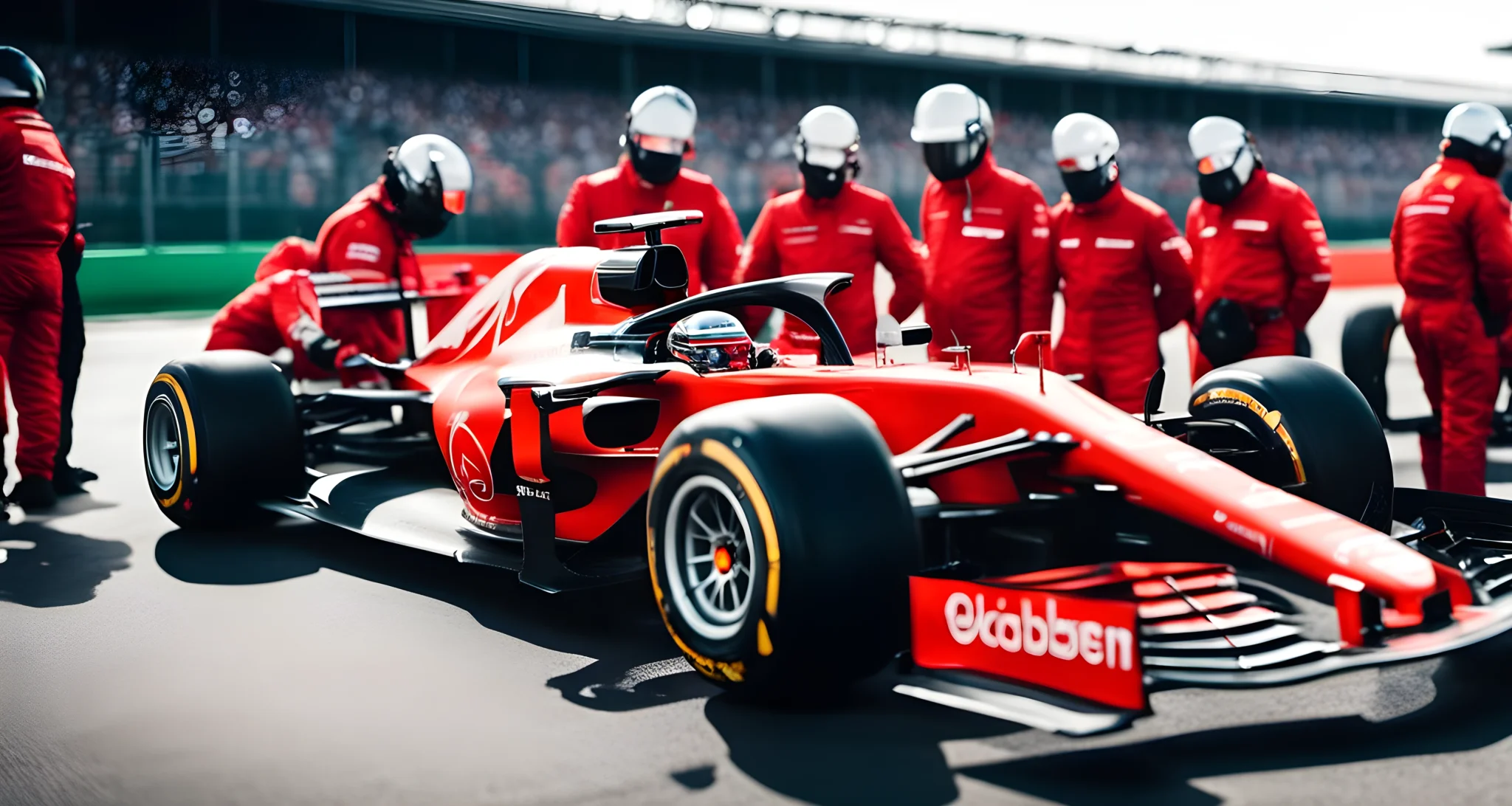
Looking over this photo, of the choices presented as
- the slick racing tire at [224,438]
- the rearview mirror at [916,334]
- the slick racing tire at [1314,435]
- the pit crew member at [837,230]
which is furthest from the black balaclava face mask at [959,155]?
the slick racing tire at [224,438]

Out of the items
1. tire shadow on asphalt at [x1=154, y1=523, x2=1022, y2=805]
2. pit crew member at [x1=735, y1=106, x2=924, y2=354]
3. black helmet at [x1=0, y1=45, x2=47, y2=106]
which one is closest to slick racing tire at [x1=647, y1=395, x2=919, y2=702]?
tire shadow on asphalt at [x1=154, y1=523, x2=1022, y2=805]

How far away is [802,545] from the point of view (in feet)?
11.9

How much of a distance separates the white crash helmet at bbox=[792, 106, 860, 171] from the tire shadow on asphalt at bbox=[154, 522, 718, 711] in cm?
295

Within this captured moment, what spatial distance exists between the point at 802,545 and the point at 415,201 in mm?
5298

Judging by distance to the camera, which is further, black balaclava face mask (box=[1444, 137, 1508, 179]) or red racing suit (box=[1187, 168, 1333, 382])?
red racing suit (box=[1187, 168, 1333, 382])

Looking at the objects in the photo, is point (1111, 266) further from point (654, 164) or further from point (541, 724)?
point (541, 724)

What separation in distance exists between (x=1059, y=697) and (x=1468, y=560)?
5.46ft

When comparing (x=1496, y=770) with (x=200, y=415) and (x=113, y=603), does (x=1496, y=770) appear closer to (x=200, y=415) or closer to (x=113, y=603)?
(x=113, y=603)

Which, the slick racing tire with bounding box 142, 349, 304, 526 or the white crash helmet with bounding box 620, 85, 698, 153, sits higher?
the white crash helmet with bounding box 620, 85, 698, 153

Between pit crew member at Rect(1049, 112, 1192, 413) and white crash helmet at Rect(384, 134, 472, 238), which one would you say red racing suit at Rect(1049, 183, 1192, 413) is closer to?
pit crew member at Rect(1049, 112, 1192, 413)

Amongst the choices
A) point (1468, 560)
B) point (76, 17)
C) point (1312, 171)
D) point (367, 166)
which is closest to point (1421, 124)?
point (1312, 171)

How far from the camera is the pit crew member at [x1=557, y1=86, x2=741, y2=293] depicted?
7.91m

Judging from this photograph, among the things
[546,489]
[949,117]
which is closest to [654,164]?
[949,117]

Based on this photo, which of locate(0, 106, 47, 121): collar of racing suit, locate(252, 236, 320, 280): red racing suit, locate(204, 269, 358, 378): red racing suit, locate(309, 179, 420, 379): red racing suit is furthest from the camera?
locate(252, 236, 320, 280): red racing suit
